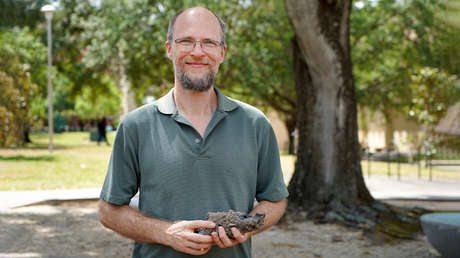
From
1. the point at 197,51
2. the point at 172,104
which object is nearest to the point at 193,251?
the point at 172,104

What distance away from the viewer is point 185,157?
6.66 ft

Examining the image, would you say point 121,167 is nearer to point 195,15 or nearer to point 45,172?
point 195,15

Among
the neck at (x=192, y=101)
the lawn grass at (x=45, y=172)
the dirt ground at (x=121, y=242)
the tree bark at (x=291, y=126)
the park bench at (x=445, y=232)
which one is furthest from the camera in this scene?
the tree bark at (x=291, y=126)

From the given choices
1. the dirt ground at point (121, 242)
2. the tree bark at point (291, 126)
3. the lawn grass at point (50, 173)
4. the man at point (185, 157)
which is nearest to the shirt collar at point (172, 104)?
the man at point (185, 157)

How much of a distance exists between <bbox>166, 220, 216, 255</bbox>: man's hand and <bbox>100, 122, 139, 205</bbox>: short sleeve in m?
0.25

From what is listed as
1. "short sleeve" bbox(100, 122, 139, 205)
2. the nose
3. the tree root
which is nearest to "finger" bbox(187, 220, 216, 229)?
"short sleeve" bbox(100, 122, 139, 205)

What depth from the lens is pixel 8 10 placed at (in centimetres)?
1725

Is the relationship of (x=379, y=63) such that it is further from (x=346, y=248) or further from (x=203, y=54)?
(x=203, y=54)

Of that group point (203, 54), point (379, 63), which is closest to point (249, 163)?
point (203, 54)

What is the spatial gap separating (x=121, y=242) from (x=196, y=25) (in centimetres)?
577

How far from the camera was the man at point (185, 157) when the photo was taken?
2.04 m

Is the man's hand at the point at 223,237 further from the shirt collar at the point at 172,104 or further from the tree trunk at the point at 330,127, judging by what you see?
the tree trunk at the point at 330,127

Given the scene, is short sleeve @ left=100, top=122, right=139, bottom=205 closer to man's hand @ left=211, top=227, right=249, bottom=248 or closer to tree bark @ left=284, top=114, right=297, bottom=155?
man's hand @ left=211, top=227, right=249, bottom=248

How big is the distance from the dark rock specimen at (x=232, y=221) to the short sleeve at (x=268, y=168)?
0.86ft
